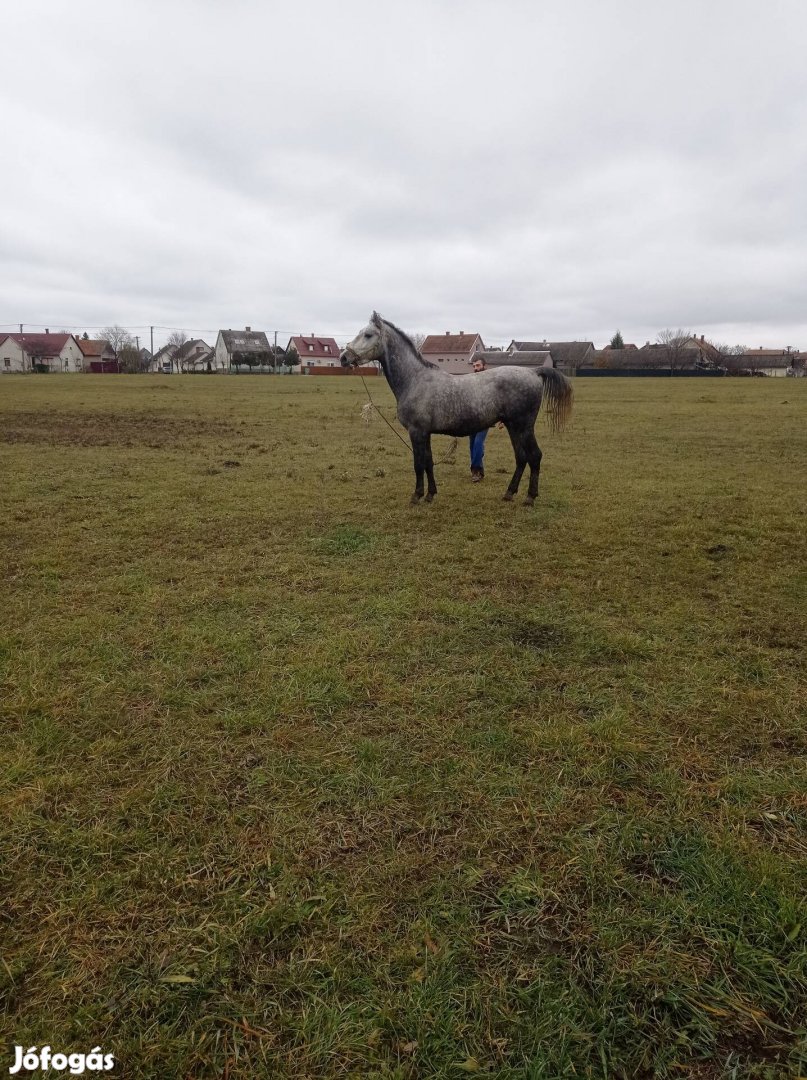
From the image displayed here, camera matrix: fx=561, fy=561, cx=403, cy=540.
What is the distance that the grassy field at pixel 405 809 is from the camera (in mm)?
1861

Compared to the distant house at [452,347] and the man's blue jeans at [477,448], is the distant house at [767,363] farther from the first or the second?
the man's blue jeans at [477,448]

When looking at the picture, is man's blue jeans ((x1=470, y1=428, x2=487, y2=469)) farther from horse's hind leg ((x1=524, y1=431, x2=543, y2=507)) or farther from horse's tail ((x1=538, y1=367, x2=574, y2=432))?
horse's tail ((x1=538, y1=367, x2=574, y2=432))

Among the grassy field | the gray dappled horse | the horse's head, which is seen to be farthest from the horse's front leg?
the grassy field

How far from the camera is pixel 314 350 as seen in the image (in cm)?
10888

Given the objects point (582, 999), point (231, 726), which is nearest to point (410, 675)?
point (231, 726)

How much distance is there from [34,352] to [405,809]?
121711 millimetres

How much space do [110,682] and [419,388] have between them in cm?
574

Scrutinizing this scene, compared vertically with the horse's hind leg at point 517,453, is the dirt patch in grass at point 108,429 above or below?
Result: above

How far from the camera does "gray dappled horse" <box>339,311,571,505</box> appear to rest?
311 inches

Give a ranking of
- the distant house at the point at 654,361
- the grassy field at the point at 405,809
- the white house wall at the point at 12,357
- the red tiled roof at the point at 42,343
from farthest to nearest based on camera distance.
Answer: the red tiled roof at the point at 42,343, the white house wall at the point at 12,357, the distant house at the point at 654,361, the grassy field at the point at 405,809

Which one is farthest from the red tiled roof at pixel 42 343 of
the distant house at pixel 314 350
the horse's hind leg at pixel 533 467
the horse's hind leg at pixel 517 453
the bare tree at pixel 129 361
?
the horse's hind leg at pixel 533 467

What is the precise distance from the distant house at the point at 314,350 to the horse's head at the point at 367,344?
101550 millimetres

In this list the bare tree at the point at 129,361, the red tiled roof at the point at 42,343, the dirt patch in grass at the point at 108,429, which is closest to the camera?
the dirt patch in grass at the point at 108,429

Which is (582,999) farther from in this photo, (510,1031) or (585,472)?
(585,472)
